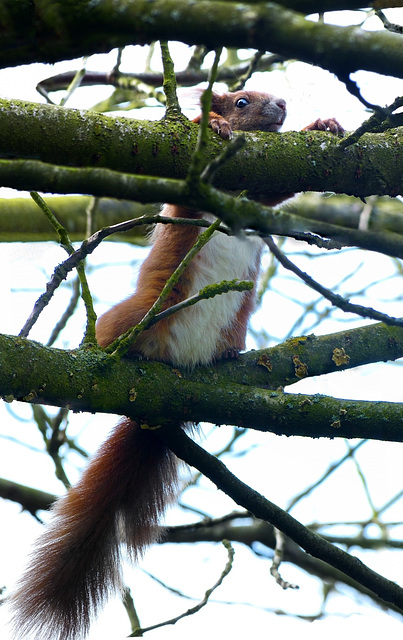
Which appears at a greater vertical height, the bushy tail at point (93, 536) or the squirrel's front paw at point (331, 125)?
the squirrel's front paw at point (331, 125)

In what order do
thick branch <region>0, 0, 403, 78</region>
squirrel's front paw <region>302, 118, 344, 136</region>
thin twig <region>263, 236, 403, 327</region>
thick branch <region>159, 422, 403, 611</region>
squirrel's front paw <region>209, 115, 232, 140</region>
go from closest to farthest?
thick branch <region>0, 0, 403, 78</region> → thin twig <region>263, 236, 403, 327</region> → thick branch <region>159, 422, 403, 611</region> → squirrel's front paw <region>209, 115, 232, 140</region> → squirrel's front paw <region>302, 118, 344, 136</region>

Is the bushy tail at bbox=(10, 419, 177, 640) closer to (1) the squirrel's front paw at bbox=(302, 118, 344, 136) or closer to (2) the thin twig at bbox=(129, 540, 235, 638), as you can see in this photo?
(2) the thin twig at bbox=(129, 540, 235, 638)

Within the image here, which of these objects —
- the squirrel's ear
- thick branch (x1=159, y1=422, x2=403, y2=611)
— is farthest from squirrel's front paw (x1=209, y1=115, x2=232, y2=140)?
the squirrel's ear

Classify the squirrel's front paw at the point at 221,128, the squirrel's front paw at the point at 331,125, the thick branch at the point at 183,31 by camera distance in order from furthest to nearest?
the squirrel's front paw at the point at 331,125 → the squirrel's front paw at the point at 221,128 → the thick branch at the point at 183,31

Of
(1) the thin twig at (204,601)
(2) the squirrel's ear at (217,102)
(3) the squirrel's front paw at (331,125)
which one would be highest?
(2) the squirrel's ear at (217,102)

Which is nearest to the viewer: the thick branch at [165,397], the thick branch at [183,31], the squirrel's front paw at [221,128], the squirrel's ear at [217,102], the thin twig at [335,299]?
the thick branch at [183,31]

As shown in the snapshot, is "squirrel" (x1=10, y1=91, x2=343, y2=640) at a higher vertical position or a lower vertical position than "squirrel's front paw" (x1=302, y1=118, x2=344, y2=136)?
lower

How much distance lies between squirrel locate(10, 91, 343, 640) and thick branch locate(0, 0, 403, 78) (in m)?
1.56

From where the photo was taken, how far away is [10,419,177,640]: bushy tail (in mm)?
3252

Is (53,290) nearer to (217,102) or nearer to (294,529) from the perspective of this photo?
(294,529)

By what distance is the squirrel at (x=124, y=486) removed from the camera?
3.27 m

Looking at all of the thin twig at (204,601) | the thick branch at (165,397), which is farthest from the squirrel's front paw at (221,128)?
the thin twig at (204,601)

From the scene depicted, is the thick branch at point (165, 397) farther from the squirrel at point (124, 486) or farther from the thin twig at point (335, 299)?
the thin twig at point (335, 299)

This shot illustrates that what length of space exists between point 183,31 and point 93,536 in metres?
2.66
